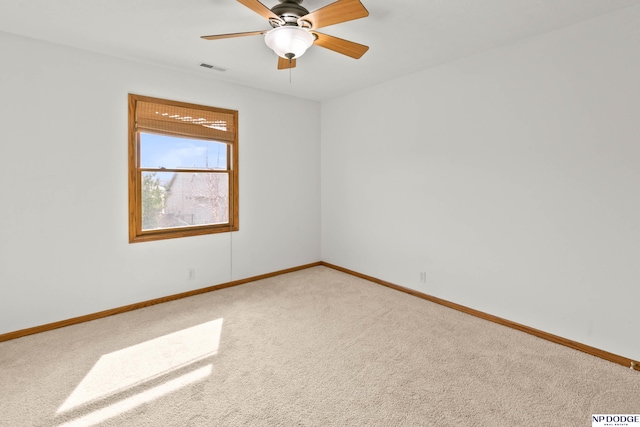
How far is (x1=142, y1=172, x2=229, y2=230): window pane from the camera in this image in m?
3.62

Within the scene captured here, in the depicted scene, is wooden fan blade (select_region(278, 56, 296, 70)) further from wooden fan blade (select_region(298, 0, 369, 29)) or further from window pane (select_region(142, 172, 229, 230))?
window pane (select_region(142, 172, 229, 230))

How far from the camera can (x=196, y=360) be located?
246cm

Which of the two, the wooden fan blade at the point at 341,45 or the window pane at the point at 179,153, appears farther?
the window pane at the point at 179,153

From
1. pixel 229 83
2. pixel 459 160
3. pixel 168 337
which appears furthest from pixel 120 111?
pixel 459 160

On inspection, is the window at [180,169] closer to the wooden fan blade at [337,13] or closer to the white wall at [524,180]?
the white wall at [524,180]

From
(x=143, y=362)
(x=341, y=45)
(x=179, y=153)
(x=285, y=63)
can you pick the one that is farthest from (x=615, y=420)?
(x=179, y=153)

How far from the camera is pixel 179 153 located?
379cm

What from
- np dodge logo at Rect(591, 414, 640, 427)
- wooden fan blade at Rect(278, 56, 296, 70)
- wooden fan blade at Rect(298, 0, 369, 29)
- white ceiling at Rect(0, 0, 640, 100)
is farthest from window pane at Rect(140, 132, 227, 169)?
np dodge logo at Rect(591, 414, 640, 427)

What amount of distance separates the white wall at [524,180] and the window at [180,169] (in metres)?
1.91

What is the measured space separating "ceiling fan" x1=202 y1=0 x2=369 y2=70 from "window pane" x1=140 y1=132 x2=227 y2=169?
1.75m

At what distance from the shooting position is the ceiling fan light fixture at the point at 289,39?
2227mm

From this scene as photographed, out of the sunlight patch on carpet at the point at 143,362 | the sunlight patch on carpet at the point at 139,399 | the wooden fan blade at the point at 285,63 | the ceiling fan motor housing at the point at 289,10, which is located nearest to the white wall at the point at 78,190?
the sunlight patch on carpet at the point at 143,362

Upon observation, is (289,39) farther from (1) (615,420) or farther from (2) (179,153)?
(1) (615,420)

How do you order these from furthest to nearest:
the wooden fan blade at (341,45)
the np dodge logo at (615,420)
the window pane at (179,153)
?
the window pane at (179,153) → the wooden fan blade at (341,45) → the np dodge logo at (615,420)
